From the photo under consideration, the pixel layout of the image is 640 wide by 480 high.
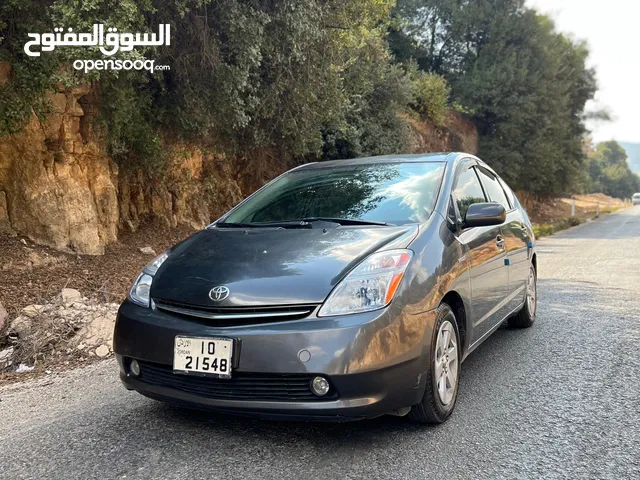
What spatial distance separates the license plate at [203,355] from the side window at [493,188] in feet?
9.21

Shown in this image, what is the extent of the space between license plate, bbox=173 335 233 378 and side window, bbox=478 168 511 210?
2.81 meters

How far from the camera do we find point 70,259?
22.6 ft

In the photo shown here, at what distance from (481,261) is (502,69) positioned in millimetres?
22952

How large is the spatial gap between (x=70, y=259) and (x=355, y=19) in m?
5.83

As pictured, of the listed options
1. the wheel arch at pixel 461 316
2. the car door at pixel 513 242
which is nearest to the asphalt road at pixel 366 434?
the wheel arch at pixel 461 316

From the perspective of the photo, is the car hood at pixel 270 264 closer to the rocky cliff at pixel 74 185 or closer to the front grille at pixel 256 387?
the front grille at pixel 256 387

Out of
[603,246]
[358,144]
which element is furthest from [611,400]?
[603,246]

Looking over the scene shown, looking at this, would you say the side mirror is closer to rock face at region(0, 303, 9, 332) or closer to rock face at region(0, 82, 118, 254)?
rock face at region(0, 303, 9, 332)

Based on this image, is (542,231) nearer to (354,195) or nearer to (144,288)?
(354,195)

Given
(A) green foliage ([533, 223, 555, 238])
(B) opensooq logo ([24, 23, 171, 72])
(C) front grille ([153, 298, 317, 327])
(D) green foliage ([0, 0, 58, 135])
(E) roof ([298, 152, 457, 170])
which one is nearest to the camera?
(C) front grille ([153, 298, 317, 327])

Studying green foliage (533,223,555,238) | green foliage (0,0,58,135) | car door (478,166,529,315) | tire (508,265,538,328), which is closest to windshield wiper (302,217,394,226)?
car door (478,166,529,315)

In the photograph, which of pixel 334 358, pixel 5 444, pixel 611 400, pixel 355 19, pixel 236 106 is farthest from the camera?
pixel 355 19

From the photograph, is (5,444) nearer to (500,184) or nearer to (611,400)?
(611,400)

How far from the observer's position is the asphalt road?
251 cm
